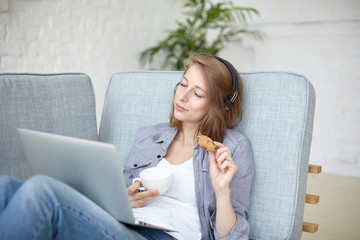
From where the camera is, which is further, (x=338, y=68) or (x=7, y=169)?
(x=338, y=68)

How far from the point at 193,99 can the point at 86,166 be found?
0.59 meters

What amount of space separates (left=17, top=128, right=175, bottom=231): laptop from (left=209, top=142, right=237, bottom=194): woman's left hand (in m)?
0.31

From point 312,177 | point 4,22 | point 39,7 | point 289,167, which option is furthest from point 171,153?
point 312,177

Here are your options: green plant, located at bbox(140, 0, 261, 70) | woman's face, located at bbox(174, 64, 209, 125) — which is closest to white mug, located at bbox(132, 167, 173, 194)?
woman's face, located at bbox(174, 64, 209, 125)

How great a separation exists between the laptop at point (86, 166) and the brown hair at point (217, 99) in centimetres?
53

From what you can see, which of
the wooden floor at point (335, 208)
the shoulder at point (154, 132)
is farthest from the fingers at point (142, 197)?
the wooden floor at point (335, 208)

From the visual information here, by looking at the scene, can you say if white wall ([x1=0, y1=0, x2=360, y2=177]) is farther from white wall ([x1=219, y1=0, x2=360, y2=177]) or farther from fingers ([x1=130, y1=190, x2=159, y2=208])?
fingers ([x1=130, y1=190, x2=159, y2=208])

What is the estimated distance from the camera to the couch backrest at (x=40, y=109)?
58.0 inches

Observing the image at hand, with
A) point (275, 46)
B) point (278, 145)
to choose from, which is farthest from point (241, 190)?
point (275, 46)

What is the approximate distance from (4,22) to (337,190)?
285 cm

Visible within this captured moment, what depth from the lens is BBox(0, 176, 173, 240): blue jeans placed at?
0.95 meters

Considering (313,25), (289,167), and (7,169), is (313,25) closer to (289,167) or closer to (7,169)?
(289,167)

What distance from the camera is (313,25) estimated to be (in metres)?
3.70

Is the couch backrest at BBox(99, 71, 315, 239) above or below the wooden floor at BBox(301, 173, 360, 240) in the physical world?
above
